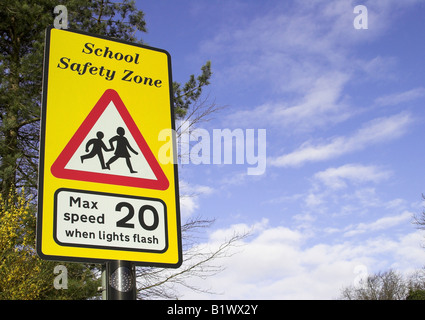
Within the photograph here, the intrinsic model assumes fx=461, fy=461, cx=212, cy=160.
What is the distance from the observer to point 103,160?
2.04 m

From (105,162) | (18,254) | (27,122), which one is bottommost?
(105,162)

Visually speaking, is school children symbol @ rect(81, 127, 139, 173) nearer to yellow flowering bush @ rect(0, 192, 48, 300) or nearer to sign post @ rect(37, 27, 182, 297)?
sign post @ rect(37, 27, 182, 297)

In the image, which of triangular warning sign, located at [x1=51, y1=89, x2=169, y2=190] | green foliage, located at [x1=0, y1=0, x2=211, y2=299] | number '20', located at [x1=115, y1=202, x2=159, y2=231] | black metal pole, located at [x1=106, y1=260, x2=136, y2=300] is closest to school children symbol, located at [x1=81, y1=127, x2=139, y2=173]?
triangular warning sign, located at [x1=51, y1=89, x2=169, y2=190]

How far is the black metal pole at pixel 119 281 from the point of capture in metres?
1.79

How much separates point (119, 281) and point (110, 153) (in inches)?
22.2

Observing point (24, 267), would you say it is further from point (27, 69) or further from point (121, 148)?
point (121, 148)

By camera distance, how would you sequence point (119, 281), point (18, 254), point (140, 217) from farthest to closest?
point (18, 254), point (140, 217), point (119, 281)

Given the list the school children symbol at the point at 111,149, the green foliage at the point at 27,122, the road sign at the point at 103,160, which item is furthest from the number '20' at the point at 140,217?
the green foliage at the point at 27,122

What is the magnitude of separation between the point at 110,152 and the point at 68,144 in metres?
0.19

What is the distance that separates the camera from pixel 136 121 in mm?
2227

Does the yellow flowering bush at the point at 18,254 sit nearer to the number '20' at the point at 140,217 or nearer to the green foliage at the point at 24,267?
the green foliage at the point at 24,267

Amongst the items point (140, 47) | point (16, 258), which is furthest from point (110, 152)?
point (16, 258)

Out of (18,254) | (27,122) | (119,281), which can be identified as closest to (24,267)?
(18,254)
